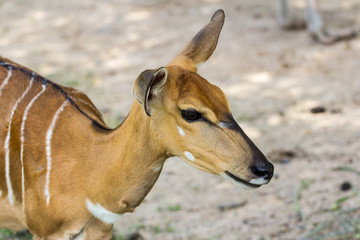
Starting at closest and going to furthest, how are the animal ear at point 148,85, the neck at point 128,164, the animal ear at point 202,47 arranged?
the animal ear at point 148,85 → the neck at point 128,164 → the animal ear at point 202,47

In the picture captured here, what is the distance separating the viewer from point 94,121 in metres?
3.11

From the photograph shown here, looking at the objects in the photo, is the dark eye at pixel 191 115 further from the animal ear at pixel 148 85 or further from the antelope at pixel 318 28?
the antelope at pixel 318 28

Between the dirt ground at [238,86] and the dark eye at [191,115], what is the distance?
652 millimetres

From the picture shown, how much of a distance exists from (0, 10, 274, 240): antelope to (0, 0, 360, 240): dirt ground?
636mm

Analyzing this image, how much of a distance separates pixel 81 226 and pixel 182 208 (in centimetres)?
177

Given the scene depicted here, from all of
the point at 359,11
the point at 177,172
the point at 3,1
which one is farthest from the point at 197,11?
the point at 177,172

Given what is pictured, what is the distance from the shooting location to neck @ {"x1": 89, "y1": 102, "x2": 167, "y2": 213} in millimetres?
2711

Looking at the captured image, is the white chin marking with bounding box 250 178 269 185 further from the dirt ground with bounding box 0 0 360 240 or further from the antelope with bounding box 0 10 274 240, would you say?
the dirt ground with bounding box 0 0 360 240

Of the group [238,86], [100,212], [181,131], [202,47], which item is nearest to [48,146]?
[100,212]

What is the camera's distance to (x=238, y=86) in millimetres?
6680

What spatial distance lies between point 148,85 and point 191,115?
0.84 feet

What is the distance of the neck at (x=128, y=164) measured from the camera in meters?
2.71

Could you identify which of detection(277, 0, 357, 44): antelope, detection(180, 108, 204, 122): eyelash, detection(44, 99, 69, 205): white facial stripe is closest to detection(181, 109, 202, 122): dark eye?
detection(180, 108, 204, 122): eyelash

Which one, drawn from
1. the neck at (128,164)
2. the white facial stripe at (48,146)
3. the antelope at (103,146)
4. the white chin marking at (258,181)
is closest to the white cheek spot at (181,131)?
the antelope at (103,146)
